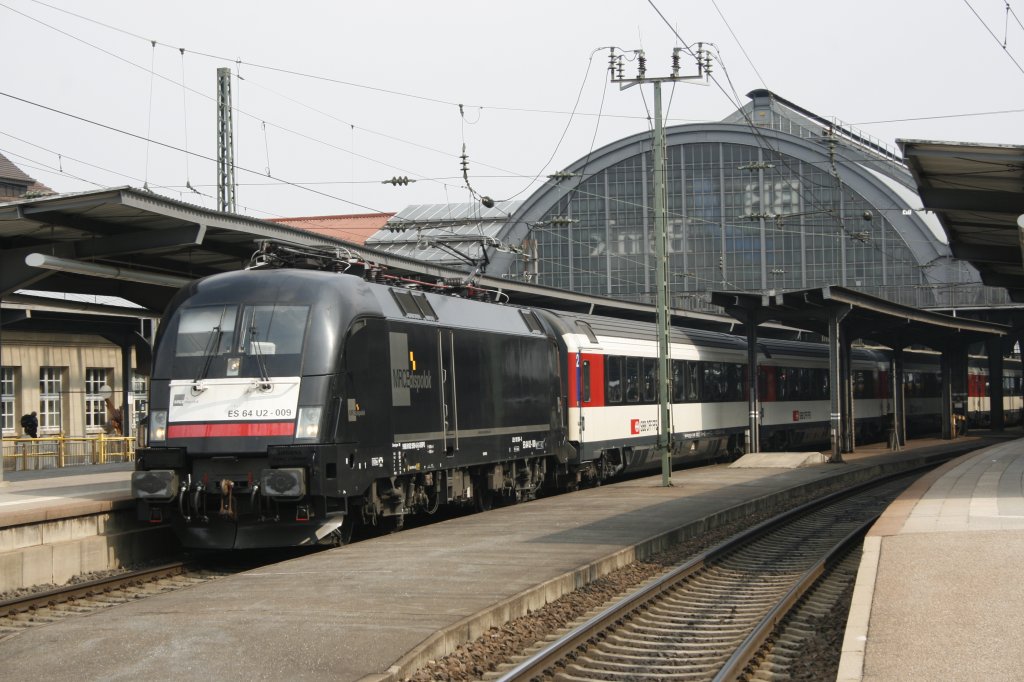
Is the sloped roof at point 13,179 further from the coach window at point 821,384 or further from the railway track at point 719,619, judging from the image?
the railway track at point 719,619

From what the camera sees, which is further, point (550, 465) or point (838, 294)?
point (838, 294)

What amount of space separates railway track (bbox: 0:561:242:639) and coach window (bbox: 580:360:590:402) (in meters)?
10.1

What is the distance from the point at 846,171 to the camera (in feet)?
217

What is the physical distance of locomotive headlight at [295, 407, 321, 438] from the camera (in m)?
13.4

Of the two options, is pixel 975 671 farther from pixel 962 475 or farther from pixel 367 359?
pixel 962 475

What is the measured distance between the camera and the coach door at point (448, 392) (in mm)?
16625

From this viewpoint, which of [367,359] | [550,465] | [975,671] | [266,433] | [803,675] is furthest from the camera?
[550,465]

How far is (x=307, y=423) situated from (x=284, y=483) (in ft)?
2.43

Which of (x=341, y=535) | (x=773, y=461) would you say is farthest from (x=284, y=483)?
(x=773, y=461)

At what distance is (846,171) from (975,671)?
62.1m

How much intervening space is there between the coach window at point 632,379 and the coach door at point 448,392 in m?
9.17

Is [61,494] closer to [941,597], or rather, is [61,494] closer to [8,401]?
[941,597]

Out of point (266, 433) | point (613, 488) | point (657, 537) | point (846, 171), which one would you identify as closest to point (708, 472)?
point (613, 488)

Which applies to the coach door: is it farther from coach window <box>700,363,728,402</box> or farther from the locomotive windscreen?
coach window <box>700,363,728,402</box>
